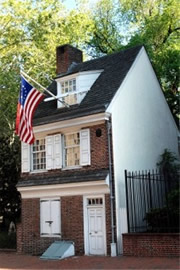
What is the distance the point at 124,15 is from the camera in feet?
106

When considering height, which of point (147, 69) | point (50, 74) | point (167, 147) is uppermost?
point (50, 74)

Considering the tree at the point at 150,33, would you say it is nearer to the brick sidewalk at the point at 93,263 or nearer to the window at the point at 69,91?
the window at the point at 69,91

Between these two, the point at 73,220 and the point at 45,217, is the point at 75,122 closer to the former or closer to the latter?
the point at 73,220

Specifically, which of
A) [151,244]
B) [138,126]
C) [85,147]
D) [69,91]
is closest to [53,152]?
[85,147]

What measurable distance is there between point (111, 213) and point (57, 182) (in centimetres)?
294

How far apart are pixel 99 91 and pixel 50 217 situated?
6132mm

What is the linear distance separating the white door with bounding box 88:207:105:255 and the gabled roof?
13.6ft

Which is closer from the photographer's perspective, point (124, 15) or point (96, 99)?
point (96, 99)

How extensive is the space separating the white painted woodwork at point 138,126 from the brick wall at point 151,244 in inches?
29.2

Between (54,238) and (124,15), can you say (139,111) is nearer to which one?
(54,238)

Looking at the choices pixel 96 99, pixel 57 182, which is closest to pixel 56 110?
pixel 96 99

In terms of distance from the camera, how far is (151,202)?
711 inches

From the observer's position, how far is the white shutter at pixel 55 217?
715 inches

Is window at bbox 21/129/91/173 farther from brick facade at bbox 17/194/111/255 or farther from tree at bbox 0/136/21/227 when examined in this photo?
tree at bbox 0/136/21/227
